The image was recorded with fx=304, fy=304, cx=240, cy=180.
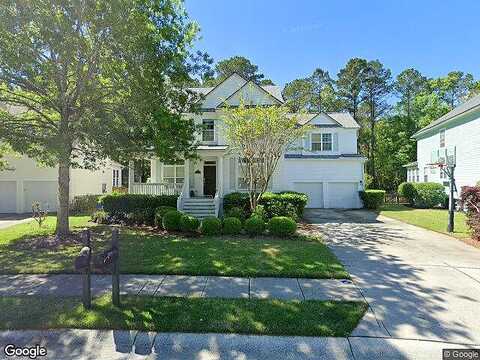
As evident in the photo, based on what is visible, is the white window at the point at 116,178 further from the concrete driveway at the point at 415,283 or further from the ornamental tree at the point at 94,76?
the concrete driveway at the point at 415,283

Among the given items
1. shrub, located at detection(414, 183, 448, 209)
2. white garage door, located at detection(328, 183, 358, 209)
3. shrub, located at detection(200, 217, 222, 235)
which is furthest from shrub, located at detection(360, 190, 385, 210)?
shrub, located at detection(200, 217, 222, 235)

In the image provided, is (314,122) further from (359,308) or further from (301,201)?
(359,308)

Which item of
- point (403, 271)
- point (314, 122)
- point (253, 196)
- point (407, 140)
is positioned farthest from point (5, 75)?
point (407, 140)

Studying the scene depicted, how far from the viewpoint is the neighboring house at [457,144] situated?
1917cm

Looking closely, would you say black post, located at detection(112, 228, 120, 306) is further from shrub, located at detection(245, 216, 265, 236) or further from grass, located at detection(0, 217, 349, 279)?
shrub, located at detection(245, 216, 265, 236)

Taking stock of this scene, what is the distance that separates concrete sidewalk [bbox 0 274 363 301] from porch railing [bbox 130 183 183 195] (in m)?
10.2

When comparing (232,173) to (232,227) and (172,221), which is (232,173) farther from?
(232,227)

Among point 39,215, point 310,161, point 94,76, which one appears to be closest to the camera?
point 94,76

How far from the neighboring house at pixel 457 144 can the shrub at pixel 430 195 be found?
0.80 meters

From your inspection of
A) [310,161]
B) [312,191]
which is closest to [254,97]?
[310,161]

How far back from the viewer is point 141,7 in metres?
9.18

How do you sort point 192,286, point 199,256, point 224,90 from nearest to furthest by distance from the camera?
point 192,286 < point 199,256 < point 224,90

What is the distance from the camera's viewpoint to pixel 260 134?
13.0 meters

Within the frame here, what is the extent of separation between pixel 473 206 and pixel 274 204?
7.78 meters
